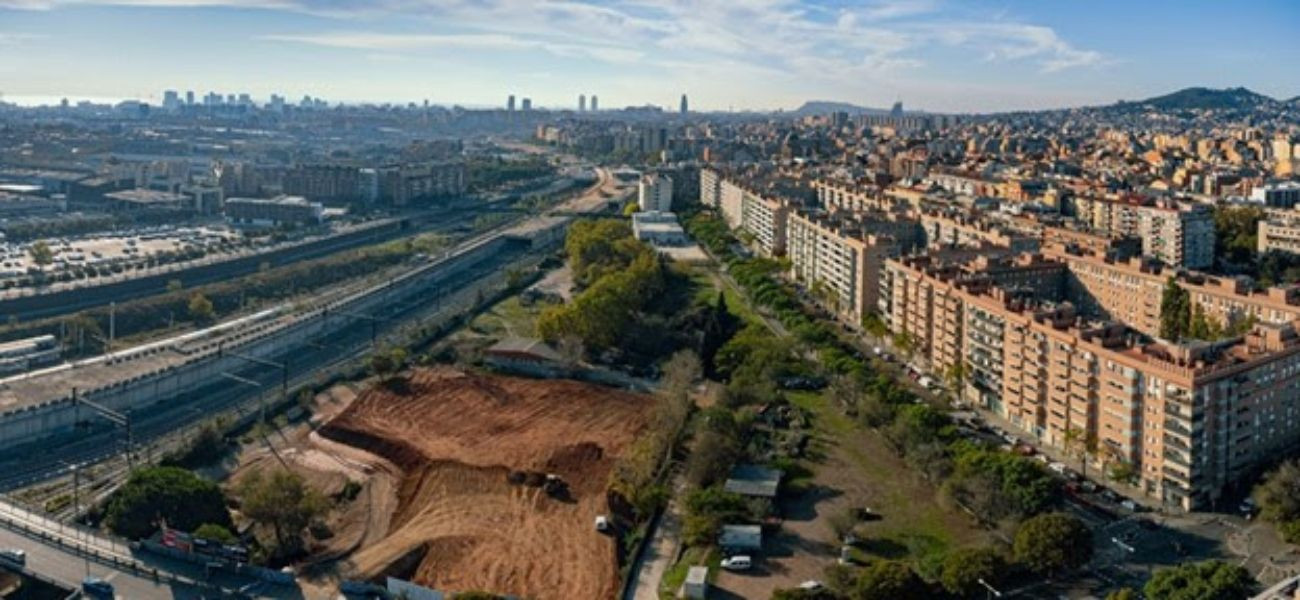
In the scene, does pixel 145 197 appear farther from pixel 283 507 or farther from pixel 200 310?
pixel 283 507

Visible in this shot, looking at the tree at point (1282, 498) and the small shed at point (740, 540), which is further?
the tree at point (1282, 498)

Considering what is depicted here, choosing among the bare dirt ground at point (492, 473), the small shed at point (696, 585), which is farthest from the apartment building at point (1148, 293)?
the small shed at point (696, 585)

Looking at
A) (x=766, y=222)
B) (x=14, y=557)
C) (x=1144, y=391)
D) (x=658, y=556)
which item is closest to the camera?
(x=14, y=557)

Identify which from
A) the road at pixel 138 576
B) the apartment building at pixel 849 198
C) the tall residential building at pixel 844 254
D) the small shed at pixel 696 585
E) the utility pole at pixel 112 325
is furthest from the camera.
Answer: the apartment building at pixel 849 198

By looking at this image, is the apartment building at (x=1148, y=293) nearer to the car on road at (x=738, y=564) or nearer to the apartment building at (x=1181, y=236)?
the apartment building at (x=1181, y=236)

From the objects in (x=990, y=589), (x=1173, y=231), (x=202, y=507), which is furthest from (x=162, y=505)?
(x=1173, y=231)

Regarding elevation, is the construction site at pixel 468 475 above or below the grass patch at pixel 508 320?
below

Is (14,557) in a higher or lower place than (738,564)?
higher
